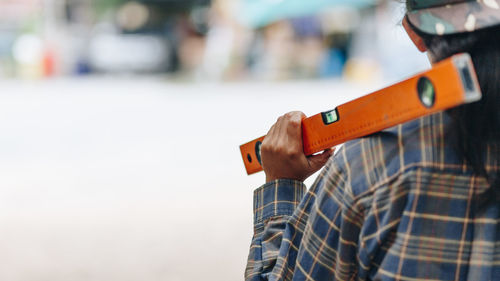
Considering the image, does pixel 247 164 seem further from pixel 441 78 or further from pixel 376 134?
pixel 441 78

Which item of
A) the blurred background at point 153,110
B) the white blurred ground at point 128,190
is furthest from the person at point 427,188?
the white blurred ground at point 128,190

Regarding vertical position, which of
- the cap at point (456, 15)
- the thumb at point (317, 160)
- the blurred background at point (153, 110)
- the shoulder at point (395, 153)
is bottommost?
the blurred background at point (153, 110)

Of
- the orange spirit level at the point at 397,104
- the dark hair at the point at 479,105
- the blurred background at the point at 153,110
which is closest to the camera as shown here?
the orange spirit level at the point at 397,104

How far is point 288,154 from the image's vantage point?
130cm

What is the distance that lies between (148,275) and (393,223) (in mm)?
2596

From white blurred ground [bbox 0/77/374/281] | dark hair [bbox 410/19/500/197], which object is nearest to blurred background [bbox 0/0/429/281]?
white blurred ground [bbox 0/77/374/281]

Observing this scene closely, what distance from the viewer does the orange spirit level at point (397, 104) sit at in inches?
35.8

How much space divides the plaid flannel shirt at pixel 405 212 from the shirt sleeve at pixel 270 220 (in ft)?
0.50

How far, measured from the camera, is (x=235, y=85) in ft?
50.8

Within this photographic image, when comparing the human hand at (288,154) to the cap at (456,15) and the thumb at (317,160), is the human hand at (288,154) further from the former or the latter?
the cap at (456,15)

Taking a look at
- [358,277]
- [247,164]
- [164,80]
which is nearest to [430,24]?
[358,277]

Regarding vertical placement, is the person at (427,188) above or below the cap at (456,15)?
below

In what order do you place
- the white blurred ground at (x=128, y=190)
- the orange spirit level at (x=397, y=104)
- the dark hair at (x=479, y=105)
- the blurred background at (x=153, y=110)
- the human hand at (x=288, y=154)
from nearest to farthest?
the orange spirit level at (x=397, y=104), the dark hair at (x=479, y=105), the human hand at (x=288, y=154), the white blurred ground at (x=128, y=190), the blurred background at (x=153, y=110)

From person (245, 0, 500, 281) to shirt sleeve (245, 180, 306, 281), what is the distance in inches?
5.5
